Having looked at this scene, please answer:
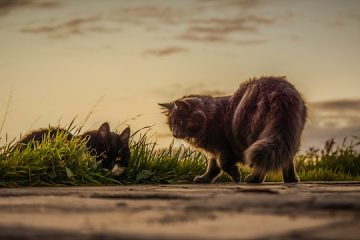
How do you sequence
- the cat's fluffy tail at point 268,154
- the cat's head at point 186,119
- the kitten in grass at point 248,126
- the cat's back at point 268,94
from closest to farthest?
the cat's fluffy tail at point 268,154 < the kitten in grass at point 248,126 < the cat's back at point 268,94 < the cat's head at point 186,119

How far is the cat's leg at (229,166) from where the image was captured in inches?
259

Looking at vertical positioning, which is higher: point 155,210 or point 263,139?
point 263,139

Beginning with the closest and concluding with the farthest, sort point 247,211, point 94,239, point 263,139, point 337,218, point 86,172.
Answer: point 94,239 < point 337,218 < point 247,211 < point 263,139 < point 86,172

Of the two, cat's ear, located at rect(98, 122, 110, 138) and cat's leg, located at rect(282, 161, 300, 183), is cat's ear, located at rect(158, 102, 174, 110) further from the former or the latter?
cat's leg, located at rect(282, 161, 300, 183)

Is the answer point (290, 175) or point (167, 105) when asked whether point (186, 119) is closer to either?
point (167, 105)

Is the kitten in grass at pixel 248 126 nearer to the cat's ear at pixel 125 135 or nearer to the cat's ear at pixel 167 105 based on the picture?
the cat's ear at pixel 167 105

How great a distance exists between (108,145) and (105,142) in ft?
0.18

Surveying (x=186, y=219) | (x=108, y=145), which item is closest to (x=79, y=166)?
(x=108, y=145)

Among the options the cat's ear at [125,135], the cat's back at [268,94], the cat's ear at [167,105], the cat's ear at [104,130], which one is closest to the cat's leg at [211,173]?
the cat's ear at [167,105]

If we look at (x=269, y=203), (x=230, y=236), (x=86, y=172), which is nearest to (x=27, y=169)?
(x=86, y=172)

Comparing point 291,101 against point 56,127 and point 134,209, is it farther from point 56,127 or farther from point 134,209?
point 134,209

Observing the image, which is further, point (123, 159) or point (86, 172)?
point (123, 159)

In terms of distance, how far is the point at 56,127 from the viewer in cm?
757

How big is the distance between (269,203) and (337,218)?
1.70ft
